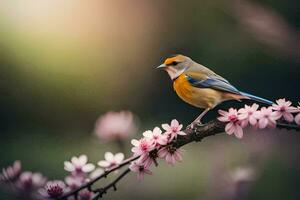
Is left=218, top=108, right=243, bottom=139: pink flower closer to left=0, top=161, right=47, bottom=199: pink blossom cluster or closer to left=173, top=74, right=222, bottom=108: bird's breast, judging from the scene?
left=173, top=74, right=222, bottom=108: bird's breast

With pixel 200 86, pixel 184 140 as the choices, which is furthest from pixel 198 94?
pixel 184 140

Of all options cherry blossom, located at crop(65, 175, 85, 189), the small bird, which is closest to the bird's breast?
the small bird

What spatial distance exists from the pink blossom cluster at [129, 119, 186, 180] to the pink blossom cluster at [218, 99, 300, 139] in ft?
0.20

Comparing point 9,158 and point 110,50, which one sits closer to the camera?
point 9,158

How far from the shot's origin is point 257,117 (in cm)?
61

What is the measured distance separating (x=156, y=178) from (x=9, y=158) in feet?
1.07

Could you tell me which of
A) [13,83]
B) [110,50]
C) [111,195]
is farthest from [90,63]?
[111,195]

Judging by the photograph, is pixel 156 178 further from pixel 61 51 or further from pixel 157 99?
pixel 61 51

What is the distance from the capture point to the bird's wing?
762mm

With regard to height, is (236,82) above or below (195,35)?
below

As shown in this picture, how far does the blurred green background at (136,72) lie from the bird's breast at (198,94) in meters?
0.20

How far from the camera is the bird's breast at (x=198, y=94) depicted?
0.76 meters

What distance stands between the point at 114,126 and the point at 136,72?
16cm

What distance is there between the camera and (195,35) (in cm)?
112
